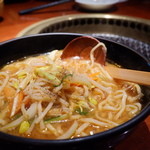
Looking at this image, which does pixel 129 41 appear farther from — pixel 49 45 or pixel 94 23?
pixel 49 45

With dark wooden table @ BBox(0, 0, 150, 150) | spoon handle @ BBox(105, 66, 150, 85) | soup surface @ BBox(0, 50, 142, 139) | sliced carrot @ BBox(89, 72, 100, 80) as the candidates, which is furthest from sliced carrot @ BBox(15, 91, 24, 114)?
dark wooden table @ BBox(0, 0, 150, 150)

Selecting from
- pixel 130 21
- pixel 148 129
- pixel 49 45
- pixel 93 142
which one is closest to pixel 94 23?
pixel 130 21

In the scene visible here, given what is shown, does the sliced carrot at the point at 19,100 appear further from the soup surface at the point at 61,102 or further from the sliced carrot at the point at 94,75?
the sliced carrot at the point at 94,75

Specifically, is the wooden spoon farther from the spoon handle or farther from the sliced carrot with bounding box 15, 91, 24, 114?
the sliced carrot with bounding box 15, 91, 24, 114

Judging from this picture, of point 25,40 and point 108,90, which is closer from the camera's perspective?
point 108,90

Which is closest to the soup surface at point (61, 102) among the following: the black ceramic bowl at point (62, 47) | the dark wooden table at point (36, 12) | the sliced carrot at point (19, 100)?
the sliced carrot at point (19, 100)

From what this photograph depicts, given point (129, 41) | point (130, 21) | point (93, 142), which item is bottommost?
point (129, 41)

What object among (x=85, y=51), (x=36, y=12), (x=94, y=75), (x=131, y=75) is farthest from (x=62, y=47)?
(x=36, y=12)
